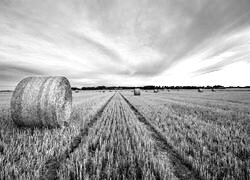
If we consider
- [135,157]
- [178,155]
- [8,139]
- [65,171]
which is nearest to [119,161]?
[135,157]

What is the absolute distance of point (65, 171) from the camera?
2646mm

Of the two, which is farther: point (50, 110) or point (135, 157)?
point (50, 110)

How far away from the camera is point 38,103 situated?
525cm

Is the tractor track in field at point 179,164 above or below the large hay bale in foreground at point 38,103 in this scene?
Answer: below

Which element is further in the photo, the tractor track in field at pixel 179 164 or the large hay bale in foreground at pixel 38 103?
the large hay bale in foreground at pixel 38 103

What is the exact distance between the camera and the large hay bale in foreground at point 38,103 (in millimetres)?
5156

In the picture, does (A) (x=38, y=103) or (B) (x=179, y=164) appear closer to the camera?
(B) (x=179, y=164)

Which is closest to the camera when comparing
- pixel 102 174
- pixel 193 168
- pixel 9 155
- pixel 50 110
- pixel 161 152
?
pixel 102 174

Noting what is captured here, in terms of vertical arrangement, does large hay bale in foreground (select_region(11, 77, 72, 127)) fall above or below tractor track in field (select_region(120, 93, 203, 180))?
above

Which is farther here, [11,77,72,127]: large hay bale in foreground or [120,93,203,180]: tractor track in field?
[11,77,72,127]: large hay bale in foreground

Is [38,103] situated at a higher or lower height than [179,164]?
higher

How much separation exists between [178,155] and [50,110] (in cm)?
467

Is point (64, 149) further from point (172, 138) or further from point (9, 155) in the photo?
point (172, 138)

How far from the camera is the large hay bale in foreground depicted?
5.16 metres
